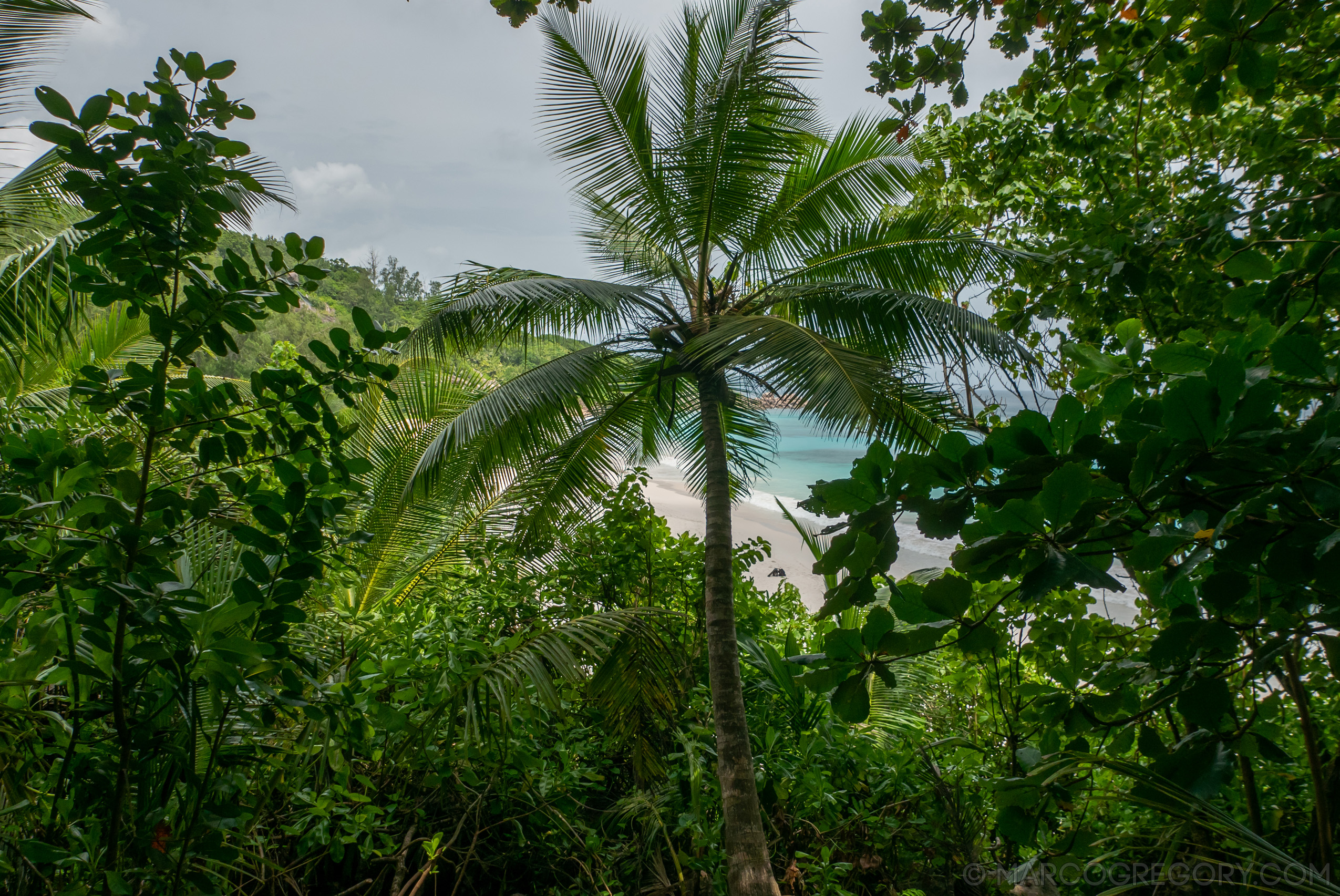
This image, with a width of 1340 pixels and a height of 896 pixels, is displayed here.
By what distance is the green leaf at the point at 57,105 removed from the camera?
110cm

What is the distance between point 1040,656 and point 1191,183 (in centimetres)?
226

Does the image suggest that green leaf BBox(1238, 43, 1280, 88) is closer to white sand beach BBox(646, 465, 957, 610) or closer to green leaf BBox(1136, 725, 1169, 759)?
green leaf BBox(1136, 725, 1169, 759)

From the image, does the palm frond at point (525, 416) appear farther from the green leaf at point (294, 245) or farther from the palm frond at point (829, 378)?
the green leaf at point (294, 245)

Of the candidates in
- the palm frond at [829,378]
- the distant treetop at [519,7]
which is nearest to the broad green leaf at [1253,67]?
the distant treetop at [519,7]

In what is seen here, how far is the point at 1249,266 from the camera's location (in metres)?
1.22

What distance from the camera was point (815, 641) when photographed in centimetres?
468

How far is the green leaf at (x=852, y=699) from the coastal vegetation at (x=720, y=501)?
0.04m

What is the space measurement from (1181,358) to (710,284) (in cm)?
455

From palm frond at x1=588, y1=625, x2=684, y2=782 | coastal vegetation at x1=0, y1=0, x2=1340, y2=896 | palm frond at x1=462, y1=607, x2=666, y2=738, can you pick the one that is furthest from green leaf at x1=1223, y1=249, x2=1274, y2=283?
palm frond at x1=588, y1=625, x2=684, y2=782

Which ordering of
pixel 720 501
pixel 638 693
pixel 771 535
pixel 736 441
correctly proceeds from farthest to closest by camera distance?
pixel 771 535 < pixel 736 441 < pixel 720 501 < pixel 638 693

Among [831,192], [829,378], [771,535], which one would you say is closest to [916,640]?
[829,378]

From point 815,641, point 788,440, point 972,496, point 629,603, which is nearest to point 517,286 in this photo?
point 629,603

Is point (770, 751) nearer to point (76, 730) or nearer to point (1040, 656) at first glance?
point (1040, 656)

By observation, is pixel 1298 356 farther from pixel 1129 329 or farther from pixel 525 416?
pixel 525 416
